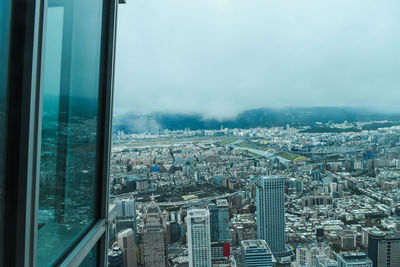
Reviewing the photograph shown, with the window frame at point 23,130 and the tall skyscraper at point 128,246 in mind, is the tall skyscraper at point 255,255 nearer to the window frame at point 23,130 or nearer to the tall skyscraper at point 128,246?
the tall skyscraper at point 128,246

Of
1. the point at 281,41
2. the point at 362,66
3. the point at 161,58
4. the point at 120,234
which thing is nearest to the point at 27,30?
the point at 120,234

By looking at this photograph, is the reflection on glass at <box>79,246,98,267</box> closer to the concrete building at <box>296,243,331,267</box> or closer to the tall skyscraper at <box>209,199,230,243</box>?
the tall skyscraper at <box>209,199,230,243</box>

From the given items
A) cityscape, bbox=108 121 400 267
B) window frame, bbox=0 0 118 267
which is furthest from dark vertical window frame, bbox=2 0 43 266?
cityscape, bbox=108 121 400 267

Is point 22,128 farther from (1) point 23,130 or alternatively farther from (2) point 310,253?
(2) point 310,253

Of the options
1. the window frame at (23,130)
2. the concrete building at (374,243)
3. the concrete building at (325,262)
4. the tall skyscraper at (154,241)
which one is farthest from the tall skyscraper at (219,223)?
the window frame at (23,130)

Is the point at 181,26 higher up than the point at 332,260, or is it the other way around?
the point at 181,26

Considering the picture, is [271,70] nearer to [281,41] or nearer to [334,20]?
[281,41]

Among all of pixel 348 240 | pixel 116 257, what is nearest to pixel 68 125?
pixel 116 257
